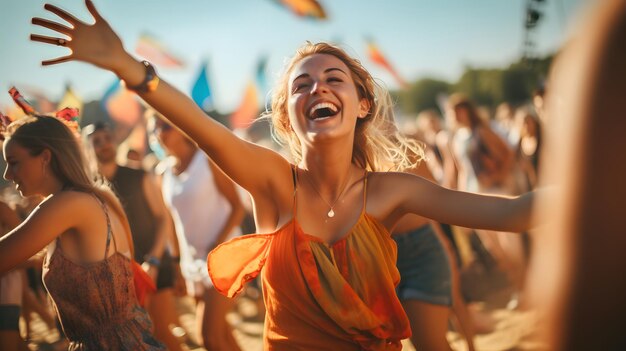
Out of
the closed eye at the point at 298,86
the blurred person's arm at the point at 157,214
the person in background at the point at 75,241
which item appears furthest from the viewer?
the blurred person's arm at the point at 157,214

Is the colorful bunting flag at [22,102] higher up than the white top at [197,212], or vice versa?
the colorful bunting flag at [22,102]

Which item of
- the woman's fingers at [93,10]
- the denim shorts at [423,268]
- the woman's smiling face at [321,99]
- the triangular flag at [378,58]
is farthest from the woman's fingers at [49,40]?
the triangular flag at [378,58]

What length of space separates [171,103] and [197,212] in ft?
7.82

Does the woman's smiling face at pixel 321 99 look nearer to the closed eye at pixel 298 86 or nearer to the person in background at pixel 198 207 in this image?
the closed eye at pixel 298 86

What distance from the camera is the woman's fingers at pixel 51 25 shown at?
4.67ft

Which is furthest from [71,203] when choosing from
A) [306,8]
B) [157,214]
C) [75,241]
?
[157,214]

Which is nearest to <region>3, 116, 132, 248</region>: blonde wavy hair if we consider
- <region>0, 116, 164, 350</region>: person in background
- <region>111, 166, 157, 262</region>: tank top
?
<region>0, 116, 164, 350</region>: person in background

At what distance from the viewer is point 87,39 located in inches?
59.1

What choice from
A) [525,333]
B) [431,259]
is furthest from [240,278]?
[525,333]

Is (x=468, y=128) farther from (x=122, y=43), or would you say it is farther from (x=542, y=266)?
(x=542, y=266)

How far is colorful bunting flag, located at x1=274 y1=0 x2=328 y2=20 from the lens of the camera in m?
3.01

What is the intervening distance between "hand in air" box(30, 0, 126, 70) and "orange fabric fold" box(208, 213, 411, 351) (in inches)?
30.9

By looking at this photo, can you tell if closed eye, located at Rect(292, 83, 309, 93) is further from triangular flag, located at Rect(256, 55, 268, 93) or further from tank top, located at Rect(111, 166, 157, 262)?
triangular flag, located at Rect(256, 55, 268, 93)

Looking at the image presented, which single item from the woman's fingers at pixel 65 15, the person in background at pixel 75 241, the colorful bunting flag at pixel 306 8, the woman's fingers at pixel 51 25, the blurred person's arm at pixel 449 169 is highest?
the colorful bunting flag at pixel 306 8
